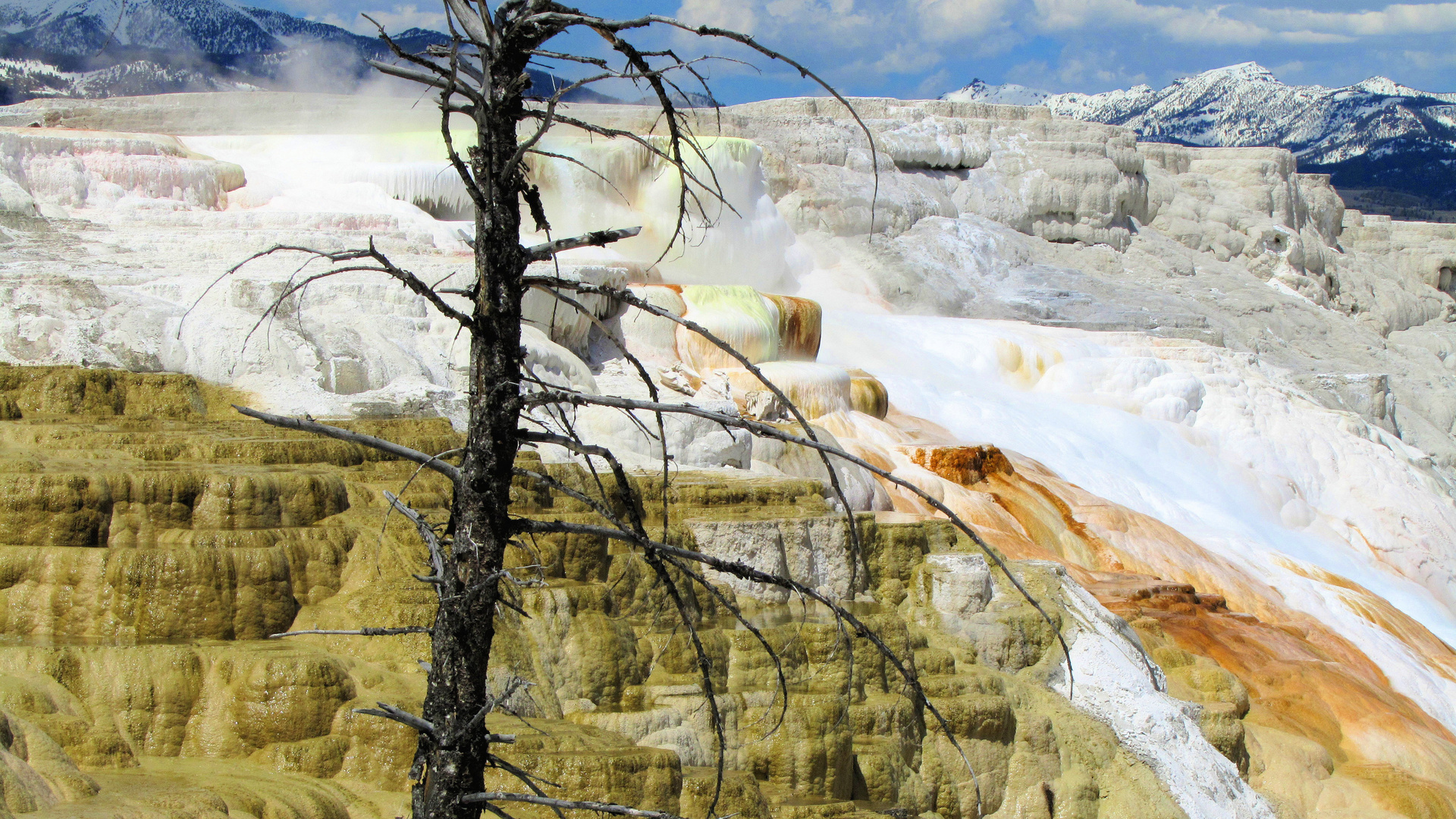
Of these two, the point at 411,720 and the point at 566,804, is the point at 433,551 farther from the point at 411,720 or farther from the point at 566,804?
the point at 566,804

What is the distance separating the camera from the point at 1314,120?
153m

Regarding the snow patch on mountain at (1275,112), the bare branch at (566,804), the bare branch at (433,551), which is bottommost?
the bare branch at (566,804)

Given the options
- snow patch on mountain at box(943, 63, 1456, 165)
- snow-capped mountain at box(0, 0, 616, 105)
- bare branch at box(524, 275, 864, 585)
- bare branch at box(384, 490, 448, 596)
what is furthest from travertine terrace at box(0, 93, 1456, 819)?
snow patch on mountain at box(943, 63, 1456, 165)

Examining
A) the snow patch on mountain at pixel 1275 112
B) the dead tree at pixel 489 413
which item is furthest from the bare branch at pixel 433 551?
the snow patch on mountain at pixel 1275 112

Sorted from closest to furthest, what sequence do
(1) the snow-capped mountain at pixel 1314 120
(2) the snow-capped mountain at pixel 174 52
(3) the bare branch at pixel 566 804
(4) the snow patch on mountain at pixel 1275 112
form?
(3) the bare branch at pixel 566 804 < (2) the snow-capped mountain at pixel 174 52 < (1) the snow-capped mountain at pixel 1314 120 < (4) the snow patch on mountain at pixel 1275 112

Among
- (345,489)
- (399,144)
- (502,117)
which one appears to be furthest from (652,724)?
(399,144)

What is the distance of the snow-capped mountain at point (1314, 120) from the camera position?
126 m

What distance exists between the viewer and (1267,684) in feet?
38.2

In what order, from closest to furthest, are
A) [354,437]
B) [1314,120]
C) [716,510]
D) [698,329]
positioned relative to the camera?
[698,329] → [354,437] → [716,510] → [1314,120]

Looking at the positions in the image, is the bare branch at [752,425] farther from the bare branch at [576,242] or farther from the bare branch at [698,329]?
the bare branch at [576,242]

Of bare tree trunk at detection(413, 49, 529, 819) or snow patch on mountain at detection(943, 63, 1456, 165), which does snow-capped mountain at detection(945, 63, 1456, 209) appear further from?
bare tree trunk at detection(413, 49, 529, 819)

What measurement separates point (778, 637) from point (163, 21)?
57.1 m

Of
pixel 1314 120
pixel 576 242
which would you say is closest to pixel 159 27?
pixel 576 242

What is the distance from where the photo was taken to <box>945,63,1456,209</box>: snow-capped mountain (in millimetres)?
126188
